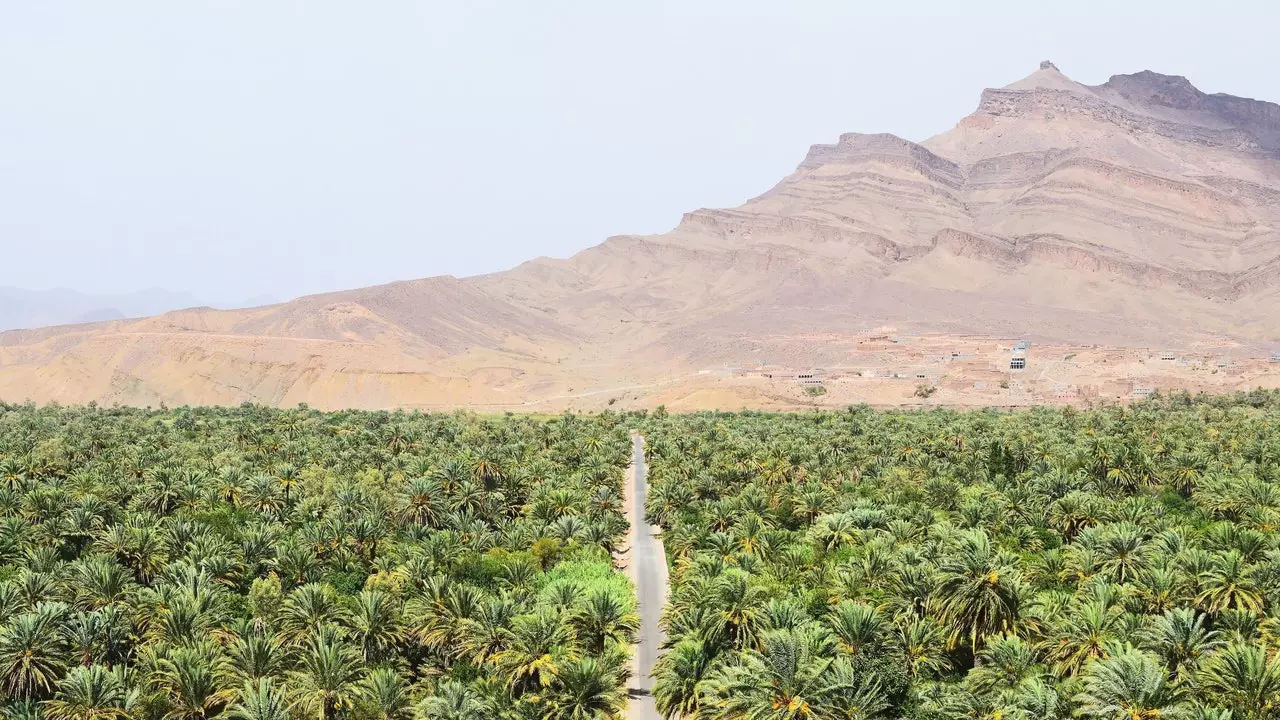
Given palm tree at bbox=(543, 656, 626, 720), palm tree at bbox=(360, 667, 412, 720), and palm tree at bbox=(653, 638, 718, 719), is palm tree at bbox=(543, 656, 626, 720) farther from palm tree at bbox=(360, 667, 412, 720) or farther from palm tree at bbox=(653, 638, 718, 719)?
palm tree at bbox=(360, 667, 412, 720)

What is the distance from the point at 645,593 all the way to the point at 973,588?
2304 centimetres

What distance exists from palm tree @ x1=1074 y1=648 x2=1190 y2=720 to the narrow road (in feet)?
51.4

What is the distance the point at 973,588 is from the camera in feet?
118

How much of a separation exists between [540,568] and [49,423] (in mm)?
81935

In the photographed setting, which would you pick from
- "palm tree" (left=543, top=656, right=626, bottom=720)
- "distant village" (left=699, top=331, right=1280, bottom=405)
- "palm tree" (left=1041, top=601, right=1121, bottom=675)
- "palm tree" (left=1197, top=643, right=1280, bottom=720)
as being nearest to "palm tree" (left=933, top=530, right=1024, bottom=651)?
"palm tree" (left=1041, top=601, right=1121, bottom=675)

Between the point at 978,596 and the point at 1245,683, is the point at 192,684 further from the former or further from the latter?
the point at 1245,683

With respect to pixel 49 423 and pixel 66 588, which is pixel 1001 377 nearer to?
pixel 49 423

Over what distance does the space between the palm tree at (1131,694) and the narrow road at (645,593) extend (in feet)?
51.4

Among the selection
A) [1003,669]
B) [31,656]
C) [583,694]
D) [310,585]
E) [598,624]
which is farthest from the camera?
[310,585]

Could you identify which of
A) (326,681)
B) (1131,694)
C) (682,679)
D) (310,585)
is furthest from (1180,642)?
(310,585)

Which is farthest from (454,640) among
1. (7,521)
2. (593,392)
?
(593,392)

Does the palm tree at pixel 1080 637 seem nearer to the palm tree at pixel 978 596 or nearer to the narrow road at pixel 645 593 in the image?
the palm tree at pixel 978 596

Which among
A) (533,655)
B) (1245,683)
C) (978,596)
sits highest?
A: (978,596)

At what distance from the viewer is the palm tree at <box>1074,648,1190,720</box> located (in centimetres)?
2733
